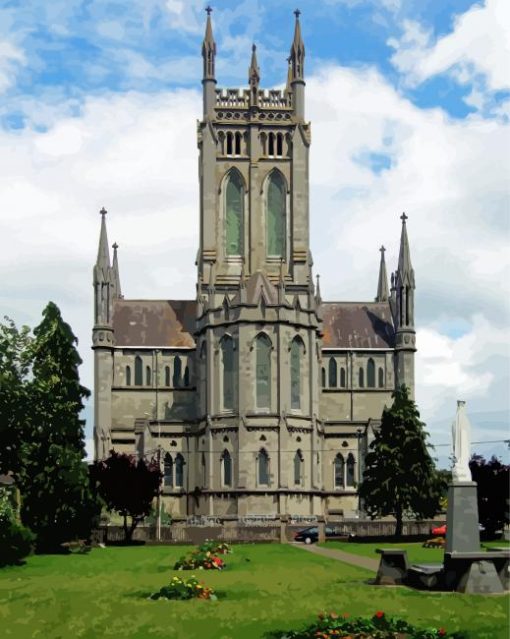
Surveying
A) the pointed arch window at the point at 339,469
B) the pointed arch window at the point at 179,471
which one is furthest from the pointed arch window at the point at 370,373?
the pointed arch window at the point at 179,471

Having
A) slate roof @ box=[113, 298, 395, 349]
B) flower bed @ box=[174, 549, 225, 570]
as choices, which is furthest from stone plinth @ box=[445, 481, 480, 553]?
slate roof @ box=[113, 298, 395, 349]

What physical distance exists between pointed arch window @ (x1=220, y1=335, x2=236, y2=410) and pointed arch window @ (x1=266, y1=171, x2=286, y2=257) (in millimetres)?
13205

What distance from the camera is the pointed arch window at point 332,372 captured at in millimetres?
119544

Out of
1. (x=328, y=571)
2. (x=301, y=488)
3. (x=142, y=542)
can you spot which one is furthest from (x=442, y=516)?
(x=328, y=571)

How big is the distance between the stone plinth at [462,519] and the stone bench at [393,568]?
2.43 meters

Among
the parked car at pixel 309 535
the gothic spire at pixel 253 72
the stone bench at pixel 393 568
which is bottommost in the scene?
the parked car at pixel 309 535

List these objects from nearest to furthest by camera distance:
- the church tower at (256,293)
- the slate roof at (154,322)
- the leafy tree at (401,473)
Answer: the leafy tree at (401,473)
the church tower at (256,293)
the slate roof at (154,322)

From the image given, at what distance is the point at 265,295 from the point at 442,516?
77.6 ft

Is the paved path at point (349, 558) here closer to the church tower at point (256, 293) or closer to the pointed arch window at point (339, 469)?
the church tower at point (256, 293)

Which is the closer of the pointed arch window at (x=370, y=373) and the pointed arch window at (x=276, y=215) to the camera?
the pointed arch window at (x=276, y=215)

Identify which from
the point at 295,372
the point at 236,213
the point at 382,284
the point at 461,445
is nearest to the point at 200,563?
the point at 461,445

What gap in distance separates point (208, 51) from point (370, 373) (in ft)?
114

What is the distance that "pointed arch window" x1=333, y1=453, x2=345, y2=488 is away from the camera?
114 m

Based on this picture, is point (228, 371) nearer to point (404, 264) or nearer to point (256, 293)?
point (256, 293)
